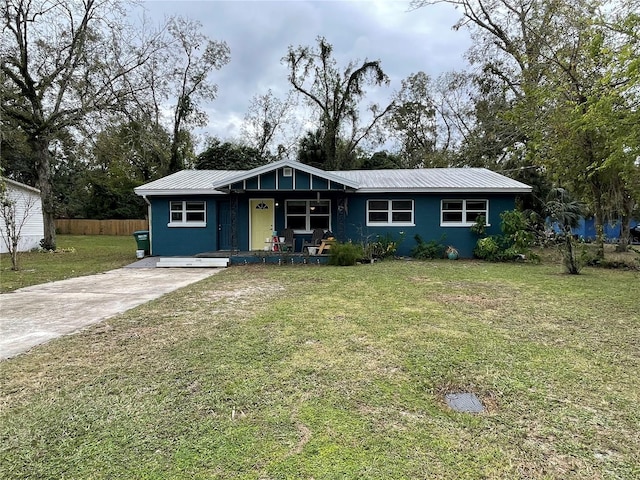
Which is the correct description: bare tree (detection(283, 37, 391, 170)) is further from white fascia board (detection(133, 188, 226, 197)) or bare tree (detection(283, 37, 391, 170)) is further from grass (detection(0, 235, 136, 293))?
grass (detection(0, 235, 136, 293))

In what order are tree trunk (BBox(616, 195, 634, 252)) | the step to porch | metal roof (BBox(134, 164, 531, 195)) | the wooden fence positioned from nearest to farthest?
the step to porch < metal roof (BBox(134, 164, 531, 195)) < tree trunk (BBox(616, 195, 634, 252)) < the wooden fence

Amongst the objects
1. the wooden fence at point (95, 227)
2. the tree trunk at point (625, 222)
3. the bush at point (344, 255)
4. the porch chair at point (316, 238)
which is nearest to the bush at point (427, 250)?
the bush at point (344, 255)

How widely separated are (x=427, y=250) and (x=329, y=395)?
1113cm

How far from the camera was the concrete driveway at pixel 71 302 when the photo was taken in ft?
15.9

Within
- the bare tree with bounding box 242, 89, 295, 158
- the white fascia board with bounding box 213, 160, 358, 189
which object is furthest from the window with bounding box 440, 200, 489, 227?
the bare tree with bounding box 242, 89, 295, 158

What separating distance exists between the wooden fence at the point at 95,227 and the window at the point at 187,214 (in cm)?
2007

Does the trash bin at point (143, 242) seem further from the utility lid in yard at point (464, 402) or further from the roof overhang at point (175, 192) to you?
the utility lid in yard at point (464, 402)

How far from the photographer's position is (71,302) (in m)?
6.66

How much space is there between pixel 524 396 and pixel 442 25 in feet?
73.9

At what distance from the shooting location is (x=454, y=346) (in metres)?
4.25

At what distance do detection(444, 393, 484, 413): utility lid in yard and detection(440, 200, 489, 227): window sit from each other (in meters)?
11.4

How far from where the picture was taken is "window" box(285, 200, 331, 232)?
13992 mm

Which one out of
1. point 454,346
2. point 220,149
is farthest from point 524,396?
point 220,149

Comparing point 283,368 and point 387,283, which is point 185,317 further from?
point 387,283
